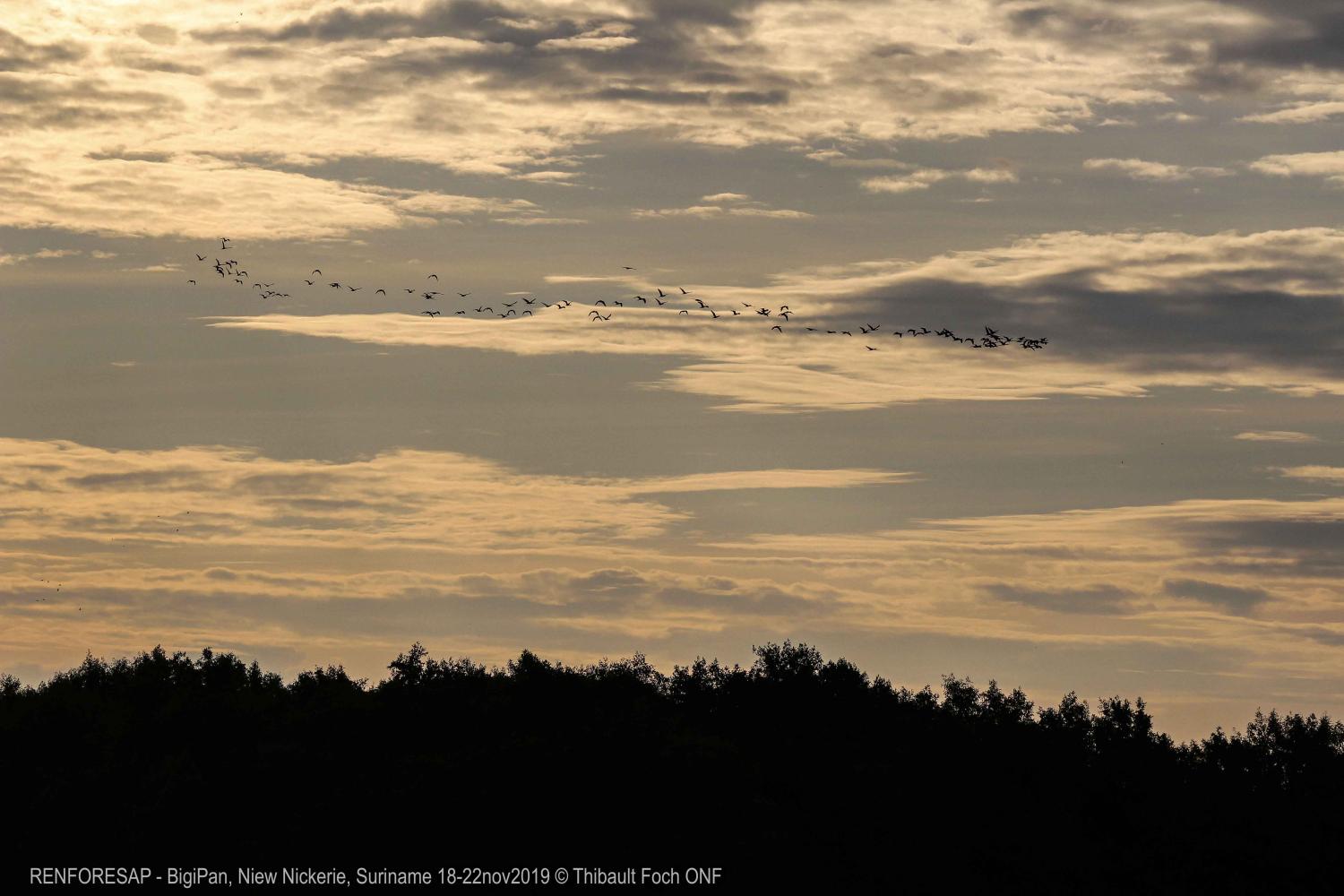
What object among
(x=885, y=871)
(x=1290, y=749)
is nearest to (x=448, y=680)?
(x=885, y=871)

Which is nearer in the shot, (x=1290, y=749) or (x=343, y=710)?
(x=343, y=710)

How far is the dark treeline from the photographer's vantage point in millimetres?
113562

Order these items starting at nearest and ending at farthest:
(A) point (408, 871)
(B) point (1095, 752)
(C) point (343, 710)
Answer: (A) point (408, 871) < (C) point (343, 710) < (B) point (1095, 752)

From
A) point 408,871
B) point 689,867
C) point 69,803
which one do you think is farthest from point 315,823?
point 689,867

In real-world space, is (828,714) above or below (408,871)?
above

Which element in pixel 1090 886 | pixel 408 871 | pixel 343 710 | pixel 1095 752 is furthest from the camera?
pixel 1095 752

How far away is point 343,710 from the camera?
127 metres

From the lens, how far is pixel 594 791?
117438mm

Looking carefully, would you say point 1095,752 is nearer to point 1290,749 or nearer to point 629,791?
point 1290,749

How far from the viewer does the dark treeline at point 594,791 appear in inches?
4471

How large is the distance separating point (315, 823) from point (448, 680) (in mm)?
21902

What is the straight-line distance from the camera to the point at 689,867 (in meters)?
111

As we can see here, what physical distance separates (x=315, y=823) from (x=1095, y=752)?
206 feet

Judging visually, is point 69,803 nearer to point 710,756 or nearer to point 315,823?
point 315,823
